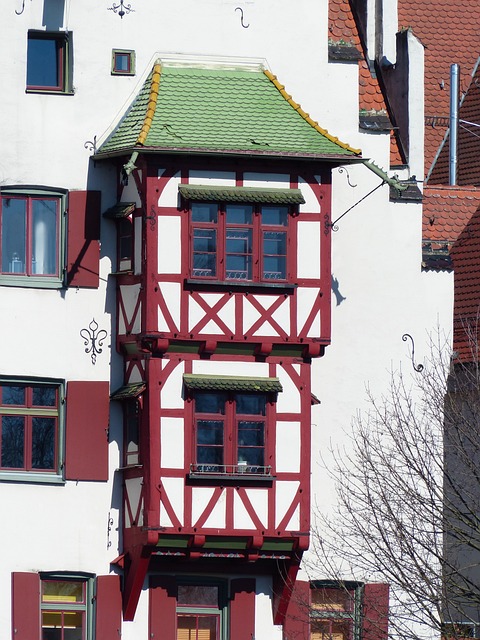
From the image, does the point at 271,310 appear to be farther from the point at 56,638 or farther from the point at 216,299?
the point at 56,638

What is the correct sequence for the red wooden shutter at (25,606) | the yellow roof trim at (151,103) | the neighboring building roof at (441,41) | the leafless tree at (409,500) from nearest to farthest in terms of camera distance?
1. the leafless tree at (409,500)
2. the yellow roof trim at (151,103)
3. the red wooden shutter at (25,606)
4. the neighboring building roof at (441,41)

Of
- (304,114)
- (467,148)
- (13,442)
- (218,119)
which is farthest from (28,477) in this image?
(467,148)

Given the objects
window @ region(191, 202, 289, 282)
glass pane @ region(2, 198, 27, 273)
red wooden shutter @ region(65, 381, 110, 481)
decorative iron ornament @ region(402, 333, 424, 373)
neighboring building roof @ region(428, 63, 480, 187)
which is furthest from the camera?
neighboring building roof @ region(428, 63, 480, 187)

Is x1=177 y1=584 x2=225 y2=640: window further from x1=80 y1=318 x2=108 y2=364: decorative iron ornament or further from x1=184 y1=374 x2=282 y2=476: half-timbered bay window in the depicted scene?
x1=80 y1=318 x2=108 y2=364: decorative iron ornament

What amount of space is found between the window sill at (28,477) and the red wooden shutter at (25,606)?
1382 mm

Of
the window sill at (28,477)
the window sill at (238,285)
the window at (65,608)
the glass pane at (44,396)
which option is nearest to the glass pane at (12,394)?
the glass pane at (44,396)

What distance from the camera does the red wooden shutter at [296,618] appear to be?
40469 mm

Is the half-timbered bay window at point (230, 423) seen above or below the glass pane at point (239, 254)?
below

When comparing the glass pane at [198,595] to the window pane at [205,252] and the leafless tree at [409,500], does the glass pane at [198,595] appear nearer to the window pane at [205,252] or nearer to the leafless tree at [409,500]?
the leafless tree at [409,500]

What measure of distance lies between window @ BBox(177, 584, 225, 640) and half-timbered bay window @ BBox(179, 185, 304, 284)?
4.78 metres

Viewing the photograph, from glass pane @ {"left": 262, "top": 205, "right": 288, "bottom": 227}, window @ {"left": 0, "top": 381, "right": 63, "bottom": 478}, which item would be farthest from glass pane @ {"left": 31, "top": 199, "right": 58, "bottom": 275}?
glass pane @ {"left": 262, "top": 205, "right": 288, "bottom": 227}

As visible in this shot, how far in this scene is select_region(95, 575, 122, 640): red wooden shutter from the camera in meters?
39.9

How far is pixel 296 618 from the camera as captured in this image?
4047 cm

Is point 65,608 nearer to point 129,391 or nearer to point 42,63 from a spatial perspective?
point 129,391
